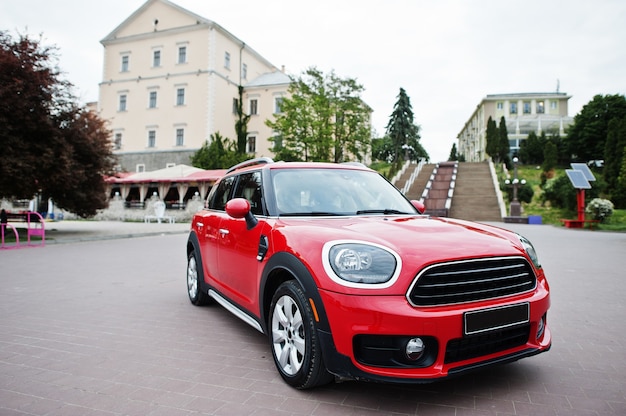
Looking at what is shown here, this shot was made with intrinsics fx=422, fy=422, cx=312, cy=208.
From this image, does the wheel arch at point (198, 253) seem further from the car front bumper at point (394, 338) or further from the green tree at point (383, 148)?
the green tree at point (383, 148)

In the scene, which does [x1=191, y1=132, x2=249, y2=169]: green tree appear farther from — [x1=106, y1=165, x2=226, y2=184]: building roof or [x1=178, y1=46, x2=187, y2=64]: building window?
[x1=178, y1=46, x2=187, y2=64]: building window

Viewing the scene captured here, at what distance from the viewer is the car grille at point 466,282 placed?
2602 mm

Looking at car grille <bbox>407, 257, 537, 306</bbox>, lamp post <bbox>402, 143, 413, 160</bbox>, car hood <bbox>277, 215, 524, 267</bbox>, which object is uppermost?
lamp post <bbox>402, 143, 413, 160</bbox>

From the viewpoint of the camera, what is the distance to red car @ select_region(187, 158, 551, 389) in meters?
2.57

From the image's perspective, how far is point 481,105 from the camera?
8031cm

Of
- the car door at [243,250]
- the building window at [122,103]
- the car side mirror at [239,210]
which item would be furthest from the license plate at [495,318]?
the building window at [122,103]

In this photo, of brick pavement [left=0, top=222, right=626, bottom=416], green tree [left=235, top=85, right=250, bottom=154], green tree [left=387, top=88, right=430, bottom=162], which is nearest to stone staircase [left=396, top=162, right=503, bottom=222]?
green tree [left=235, top=85, right=250, bottom=154]

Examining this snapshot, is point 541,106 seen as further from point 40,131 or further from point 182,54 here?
point 40,131

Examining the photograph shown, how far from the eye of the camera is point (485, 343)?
2748 millimetres

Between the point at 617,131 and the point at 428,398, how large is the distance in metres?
40.4

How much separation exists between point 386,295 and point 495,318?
0.75m

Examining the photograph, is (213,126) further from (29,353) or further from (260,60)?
(29,353)

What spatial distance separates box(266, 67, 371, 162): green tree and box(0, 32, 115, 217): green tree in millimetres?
19586

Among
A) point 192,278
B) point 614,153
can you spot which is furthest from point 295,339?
point 614,153
